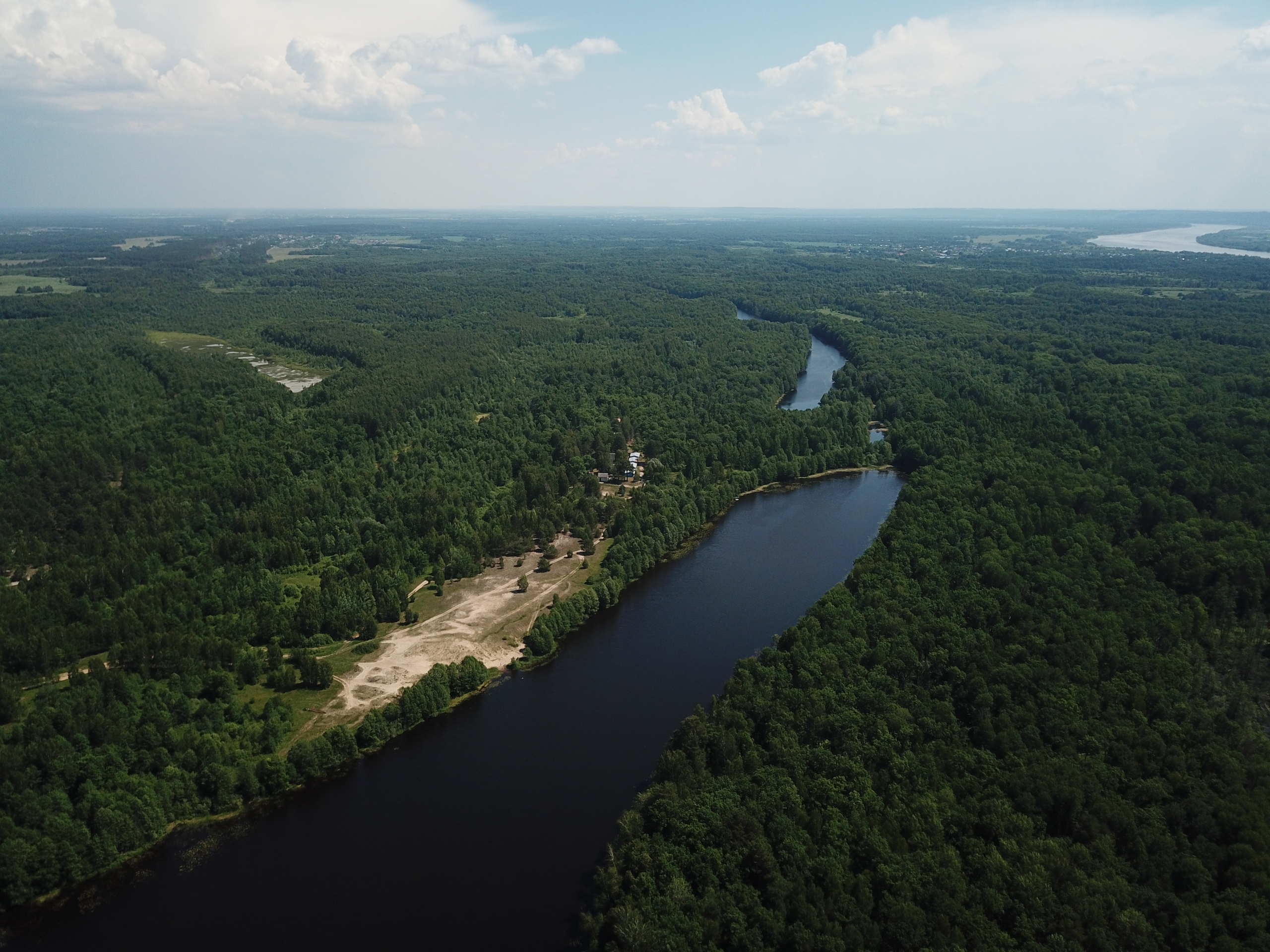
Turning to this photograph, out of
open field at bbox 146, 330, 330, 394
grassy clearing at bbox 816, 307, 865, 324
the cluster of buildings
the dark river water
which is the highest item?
grassy clearing at bbox 816, 307, 865, 324

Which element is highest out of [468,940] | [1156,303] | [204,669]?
[1156,303]

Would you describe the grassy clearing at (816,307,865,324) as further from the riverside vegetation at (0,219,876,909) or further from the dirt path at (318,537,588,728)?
the dirt path at (318,537,588,728)

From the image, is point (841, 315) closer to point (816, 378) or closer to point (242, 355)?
point (816, 378)

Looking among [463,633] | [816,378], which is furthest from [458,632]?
[816,378]

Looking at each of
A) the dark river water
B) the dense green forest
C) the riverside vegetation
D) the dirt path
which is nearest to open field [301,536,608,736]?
the dirt path

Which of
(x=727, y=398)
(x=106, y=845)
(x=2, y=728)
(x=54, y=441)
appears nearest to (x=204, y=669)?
(x=2, y=728)

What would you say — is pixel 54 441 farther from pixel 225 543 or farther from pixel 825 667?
pixel 825 667
